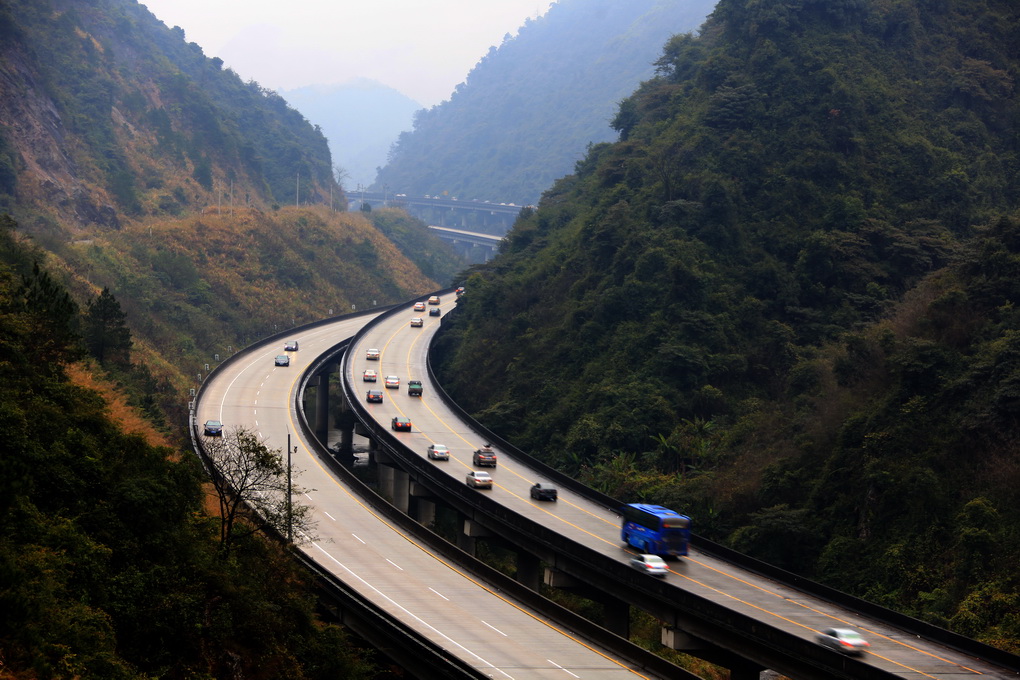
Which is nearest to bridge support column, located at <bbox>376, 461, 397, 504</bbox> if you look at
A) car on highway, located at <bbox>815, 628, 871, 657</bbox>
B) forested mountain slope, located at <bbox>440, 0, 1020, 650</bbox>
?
Answer: forested mountain slope, located at <bbox>440, 0, 1020, 650</bbox>

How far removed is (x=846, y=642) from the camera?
35188 millimetres

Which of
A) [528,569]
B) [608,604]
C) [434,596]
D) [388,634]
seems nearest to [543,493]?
[528,569]

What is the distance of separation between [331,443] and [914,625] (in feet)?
232

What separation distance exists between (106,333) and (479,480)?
2859cm

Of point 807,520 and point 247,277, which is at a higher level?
point 247,277

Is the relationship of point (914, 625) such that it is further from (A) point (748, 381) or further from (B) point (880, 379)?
(A) point (748, 381)

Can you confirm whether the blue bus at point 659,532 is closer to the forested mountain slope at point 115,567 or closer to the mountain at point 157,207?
the forested mountain slope at point 115,567

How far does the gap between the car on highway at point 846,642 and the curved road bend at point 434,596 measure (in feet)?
22.7

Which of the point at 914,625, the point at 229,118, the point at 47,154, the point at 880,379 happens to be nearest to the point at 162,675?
the point at 914,625

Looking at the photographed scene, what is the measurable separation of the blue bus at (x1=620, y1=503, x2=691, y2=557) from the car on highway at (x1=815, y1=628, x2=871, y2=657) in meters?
11.7

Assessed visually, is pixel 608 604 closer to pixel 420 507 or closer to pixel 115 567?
pixel 115 567

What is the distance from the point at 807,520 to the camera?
5475cm

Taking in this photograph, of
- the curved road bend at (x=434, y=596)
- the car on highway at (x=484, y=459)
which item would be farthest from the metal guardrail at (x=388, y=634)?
the car on highway at (x=484, y=459)

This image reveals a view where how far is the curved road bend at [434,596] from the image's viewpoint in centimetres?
3541
